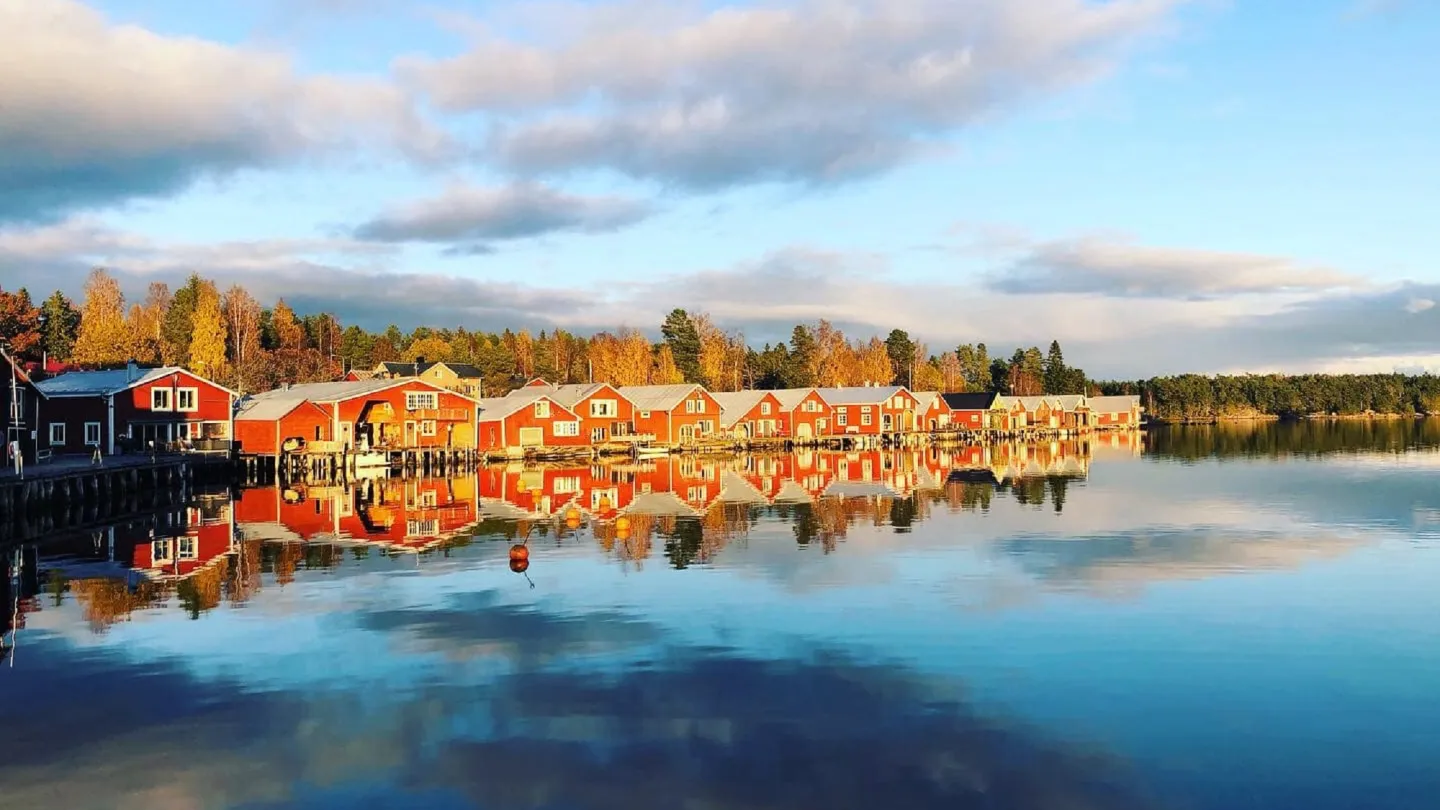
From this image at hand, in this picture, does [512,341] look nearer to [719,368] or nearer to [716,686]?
[719,368]

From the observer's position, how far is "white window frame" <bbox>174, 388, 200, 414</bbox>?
66562mm

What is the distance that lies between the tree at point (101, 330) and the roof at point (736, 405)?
2243 inches

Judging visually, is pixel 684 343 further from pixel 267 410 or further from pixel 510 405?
pixel 267 410

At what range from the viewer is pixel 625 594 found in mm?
24734

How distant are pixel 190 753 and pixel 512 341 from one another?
182 m

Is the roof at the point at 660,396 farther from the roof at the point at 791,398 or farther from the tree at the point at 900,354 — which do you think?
the tree at the point at 900,354

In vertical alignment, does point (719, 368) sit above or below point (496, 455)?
above

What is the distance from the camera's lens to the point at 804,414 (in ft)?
375

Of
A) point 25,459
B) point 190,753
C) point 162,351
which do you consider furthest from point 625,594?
point 162,351

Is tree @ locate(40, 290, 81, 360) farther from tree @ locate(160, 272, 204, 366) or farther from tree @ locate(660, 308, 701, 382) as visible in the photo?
tree @ locate(660, 308, 701, 382)

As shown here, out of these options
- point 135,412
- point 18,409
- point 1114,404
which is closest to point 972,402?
point 1114,404

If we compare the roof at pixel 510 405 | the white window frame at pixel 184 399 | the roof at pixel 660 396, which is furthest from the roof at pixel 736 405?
the white window frame at pixel 184 399

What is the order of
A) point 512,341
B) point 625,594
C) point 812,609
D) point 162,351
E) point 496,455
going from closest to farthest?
point 812,609 → point 625,594 → point 496,455 → point 162,351 → point 512,341

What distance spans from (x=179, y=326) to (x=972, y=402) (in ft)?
328
